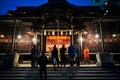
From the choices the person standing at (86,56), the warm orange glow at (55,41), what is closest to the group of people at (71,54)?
the person standing at (86,56)

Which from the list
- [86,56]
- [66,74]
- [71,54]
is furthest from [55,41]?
[66,74]

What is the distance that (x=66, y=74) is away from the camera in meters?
12.4

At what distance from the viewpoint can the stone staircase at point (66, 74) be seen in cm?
1190

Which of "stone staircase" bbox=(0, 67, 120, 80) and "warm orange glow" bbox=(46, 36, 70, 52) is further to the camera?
"warm orange glow" bbox=(46, 36, 70, 52)

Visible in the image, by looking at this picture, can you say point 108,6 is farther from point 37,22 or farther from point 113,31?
point 37,22

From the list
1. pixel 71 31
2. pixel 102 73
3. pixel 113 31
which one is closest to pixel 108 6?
pixel 113 31

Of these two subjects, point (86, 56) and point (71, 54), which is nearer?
point (71, 54)

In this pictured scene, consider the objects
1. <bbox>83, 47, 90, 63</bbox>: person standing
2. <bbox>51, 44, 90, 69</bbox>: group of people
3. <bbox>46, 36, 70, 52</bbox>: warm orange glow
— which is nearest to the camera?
<bbox>51, 44, 90, 69</bbox>: group of people

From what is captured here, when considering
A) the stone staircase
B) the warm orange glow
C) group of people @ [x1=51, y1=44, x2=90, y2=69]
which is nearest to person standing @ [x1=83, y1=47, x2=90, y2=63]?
group of people @ [x1=51, y1=44, x2=90, y2=69]

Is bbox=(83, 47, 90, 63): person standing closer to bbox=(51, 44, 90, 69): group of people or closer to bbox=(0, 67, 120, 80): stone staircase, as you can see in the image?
bbox=(51, 44, 90, 69): group of people

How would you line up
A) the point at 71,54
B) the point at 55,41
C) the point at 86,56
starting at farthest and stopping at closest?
the point at 55,41 < the point at 86,56 < the point at 71,54

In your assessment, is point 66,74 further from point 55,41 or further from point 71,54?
point 55,41

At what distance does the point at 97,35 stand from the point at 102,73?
6823 millimetres

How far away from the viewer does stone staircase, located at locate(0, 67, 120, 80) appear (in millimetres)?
11895
